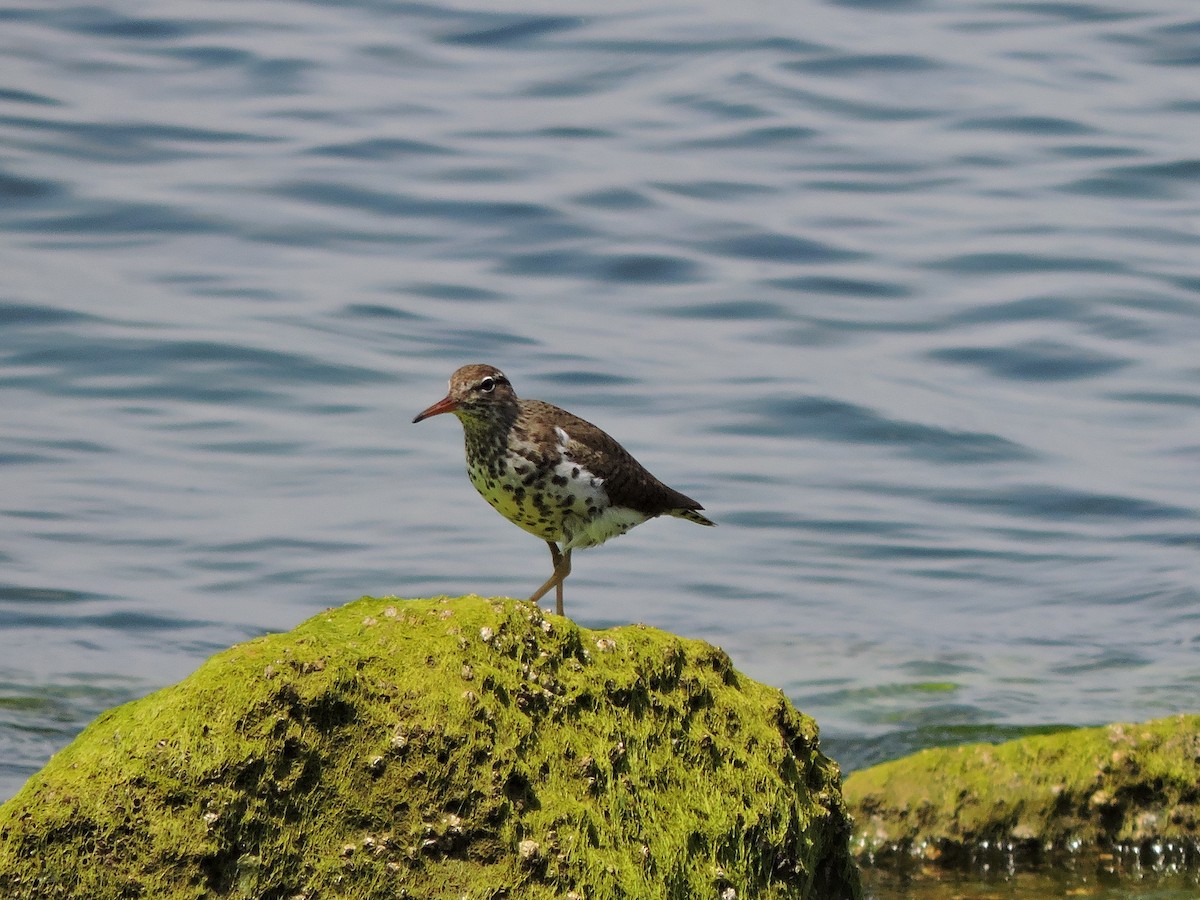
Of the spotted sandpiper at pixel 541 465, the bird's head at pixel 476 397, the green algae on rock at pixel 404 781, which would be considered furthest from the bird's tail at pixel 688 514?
the green algae on rock at pixel 404 781

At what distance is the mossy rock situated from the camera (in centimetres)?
916

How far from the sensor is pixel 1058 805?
925 cm

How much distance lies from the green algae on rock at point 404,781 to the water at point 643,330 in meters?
5.09

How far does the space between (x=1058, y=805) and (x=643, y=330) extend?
484 inches

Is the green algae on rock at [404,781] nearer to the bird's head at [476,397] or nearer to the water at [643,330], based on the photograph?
the bird's head at [476,397]

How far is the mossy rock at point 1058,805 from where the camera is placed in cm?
916

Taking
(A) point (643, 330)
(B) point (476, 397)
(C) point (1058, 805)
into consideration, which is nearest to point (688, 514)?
(B) point (476, 397)

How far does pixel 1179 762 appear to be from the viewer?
30.0 feet

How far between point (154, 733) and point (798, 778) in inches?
97.0

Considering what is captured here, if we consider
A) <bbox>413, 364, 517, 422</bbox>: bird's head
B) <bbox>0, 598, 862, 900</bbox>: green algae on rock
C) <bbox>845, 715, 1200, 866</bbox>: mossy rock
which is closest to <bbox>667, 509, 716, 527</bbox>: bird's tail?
<bbox>413, 364, 517, 422</bbox>: bird's head

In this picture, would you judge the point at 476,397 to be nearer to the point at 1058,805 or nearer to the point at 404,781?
the point at 404,781

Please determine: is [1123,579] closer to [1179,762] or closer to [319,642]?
[1179,762]

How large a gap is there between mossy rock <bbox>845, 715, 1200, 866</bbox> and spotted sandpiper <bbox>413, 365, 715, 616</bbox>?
7.09 feet

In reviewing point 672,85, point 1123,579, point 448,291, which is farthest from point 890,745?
point 672,85
